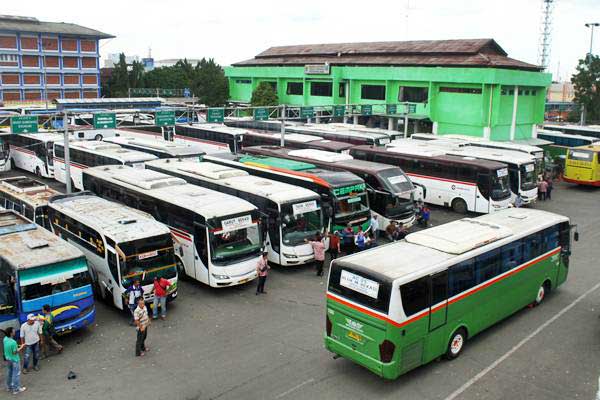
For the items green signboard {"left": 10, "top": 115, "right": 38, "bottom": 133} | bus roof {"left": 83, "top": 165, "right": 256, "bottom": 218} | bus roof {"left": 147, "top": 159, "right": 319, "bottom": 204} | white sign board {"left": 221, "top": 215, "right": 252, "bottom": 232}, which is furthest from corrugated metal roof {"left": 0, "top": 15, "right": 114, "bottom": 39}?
white sign board {"left": 221, "top": 215, "right": 252, "bottom": 232}

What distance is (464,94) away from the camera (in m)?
44.7

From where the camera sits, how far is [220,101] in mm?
65375

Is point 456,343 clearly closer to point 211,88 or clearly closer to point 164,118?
point 164,118

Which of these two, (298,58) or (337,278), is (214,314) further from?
(298,58)

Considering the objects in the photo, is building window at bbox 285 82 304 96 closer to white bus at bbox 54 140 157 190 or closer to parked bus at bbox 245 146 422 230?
white bus at bbox 54 140 157 190

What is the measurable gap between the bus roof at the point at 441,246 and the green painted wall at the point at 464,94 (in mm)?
29549

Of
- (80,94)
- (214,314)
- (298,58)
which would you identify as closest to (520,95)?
(298,58)

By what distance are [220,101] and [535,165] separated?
4422cm

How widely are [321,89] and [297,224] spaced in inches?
1559

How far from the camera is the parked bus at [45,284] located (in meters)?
12.6

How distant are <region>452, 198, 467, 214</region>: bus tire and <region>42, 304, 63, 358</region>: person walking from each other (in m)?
19.4

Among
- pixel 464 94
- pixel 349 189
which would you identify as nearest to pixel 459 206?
pixel 349 189

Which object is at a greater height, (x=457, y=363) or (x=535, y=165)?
(x=535, y=165)

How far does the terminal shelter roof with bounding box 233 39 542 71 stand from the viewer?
1797 inches
